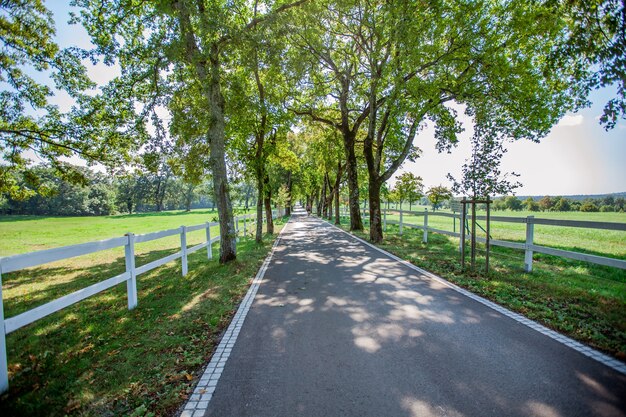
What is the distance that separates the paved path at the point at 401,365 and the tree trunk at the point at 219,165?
4174 millimetres

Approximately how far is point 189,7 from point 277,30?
115 inches

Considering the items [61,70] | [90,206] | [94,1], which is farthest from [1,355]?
[90,206]

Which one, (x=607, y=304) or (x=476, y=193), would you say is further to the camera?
(x=476, y=193)

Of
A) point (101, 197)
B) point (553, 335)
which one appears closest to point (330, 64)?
point (553, 335)

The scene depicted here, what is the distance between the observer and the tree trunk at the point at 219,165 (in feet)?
29.8

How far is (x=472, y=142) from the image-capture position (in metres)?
7.54

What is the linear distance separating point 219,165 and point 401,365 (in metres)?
7.72

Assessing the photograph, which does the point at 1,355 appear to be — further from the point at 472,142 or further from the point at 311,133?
the point at 311,133

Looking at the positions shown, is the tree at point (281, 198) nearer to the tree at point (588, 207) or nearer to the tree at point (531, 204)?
the tree at point (531, 204)

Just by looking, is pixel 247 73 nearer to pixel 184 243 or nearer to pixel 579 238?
pixel 184 243

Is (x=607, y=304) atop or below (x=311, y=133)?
below

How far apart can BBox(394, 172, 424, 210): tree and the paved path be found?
23.2 m

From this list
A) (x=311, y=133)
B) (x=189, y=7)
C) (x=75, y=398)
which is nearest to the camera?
(x=75, y=398)

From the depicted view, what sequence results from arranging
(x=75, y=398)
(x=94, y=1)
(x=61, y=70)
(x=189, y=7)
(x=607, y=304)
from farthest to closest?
1. (x=61, y=70)
2. (x=94, y=1)
3. (x=189, y=7)
4. (x=607, y=304)
5. (x=75, y=398)
